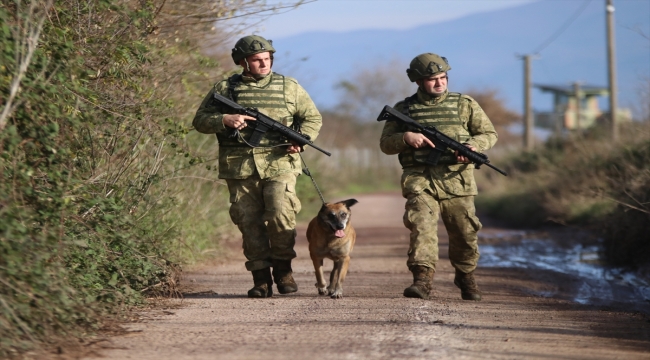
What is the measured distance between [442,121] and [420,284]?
4.56 feet

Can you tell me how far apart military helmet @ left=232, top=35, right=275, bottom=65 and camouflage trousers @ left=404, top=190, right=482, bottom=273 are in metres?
1.74

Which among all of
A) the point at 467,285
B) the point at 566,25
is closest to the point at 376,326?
the point at 467,285

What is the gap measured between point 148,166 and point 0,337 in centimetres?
375

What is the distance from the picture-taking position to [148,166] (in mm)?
8781

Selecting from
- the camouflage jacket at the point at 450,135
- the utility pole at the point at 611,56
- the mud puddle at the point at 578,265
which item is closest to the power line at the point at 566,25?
the utility pole at the point at 611,56

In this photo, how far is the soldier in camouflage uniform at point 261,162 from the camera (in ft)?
27.1

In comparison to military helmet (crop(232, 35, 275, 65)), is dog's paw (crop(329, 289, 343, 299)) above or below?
below

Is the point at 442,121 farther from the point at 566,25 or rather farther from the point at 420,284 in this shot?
the point at 566,25

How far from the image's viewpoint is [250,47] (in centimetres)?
819

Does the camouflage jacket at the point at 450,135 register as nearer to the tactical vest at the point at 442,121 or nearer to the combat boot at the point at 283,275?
the tactical vest at the point at 442,121

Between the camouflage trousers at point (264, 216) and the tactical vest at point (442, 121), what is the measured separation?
106cm

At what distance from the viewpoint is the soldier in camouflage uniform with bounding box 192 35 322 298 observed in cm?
827

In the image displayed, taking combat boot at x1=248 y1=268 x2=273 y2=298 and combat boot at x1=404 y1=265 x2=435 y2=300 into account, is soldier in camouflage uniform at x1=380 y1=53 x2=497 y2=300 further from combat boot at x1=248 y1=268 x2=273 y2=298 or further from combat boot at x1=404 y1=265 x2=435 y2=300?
combat boot at x1=248 y1=268 x2=273 y2=298

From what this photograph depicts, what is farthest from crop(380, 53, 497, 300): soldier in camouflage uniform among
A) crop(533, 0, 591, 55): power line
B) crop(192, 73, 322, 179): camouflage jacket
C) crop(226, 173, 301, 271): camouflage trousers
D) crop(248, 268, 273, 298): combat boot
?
crop(533, 0, 591, 55): power line
